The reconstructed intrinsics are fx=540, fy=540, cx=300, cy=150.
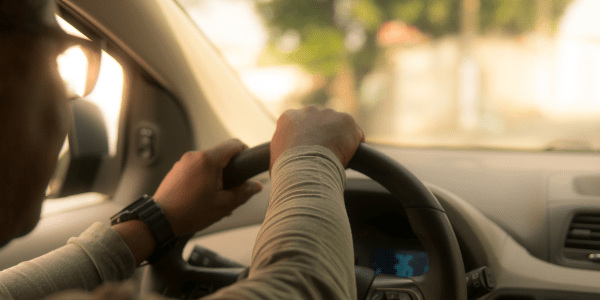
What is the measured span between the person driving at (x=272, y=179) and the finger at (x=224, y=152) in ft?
0.90

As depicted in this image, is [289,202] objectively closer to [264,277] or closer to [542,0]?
[264,277]

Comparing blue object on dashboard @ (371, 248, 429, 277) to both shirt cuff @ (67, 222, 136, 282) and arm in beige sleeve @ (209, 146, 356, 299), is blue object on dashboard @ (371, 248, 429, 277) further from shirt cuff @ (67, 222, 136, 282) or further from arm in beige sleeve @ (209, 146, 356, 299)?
shirt cuff @ (67, 222, 136, 282)

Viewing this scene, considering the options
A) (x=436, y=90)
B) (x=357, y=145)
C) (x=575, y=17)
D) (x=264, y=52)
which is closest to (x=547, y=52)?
(x=575, y=17)

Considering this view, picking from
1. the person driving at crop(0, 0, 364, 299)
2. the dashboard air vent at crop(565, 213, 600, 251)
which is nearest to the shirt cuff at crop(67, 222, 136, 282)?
the person driving at crop(0, 0, 364, 299)

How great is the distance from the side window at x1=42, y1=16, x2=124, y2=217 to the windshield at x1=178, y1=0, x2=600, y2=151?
13.4m

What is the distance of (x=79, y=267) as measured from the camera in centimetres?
158

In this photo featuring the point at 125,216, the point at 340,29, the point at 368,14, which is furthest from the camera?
the point at 368,14

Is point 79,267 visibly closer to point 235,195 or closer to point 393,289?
point 235,195

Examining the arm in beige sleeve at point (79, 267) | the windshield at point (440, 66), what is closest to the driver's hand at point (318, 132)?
the arm in beige sleeve at point (79, 267)

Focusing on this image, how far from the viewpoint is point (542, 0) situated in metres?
20.1

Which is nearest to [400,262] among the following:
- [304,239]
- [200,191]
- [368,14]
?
[200,191]

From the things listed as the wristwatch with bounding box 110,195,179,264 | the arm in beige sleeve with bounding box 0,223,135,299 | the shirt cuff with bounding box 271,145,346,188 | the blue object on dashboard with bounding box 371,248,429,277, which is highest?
the shirt cuff with bounding box 271,145,346,188

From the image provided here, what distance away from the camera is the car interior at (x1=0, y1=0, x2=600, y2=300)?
154 cm

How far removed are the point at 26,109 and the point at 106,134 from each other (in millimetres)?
1255
